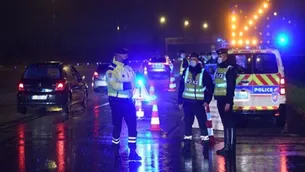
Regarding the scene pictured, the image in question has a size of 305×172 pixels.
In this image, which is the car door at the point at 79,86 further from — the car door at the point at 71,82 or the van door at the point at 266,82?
the van door at the point at 266,82

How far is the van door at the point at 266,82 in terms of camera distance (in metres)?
11.9

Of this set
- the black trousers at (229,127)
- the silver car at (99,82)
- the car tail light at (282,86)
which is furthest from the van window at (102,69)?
the black trousers at (229,127)

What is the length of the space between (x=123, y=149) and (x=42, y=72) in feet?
22.2

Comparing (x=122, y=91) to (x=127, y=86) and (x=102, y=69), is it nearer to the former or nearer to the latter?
(x=127, y=86)

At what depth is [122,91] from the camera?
8.82 metres

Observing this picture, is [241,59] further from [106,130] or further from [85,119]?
[85,119]

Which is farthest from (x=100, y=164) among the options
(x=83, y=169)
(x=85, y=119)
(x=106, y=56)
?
(x=106, y=56)

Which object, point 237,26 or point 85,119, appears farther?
point 237,26

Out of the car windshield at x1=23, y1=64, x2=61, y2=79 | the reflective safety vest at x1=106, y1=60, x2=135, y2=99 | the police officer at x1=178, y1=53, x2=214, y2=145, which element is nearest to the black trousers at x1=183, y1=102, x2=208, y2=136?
the police officer at x1=178, y1=53, x2=214, y2=145

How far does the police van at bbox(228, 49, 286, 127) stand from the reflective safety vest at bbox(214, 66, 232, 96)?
8.97 feet

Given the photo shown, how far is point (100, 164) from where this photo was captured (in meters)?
8.38

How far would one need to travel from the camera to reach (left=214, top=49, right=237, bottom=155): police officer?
30.0ft

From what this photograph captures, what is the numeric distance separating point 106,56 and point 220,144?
61.6m

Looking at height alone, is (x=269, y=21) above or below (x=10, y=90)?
above
